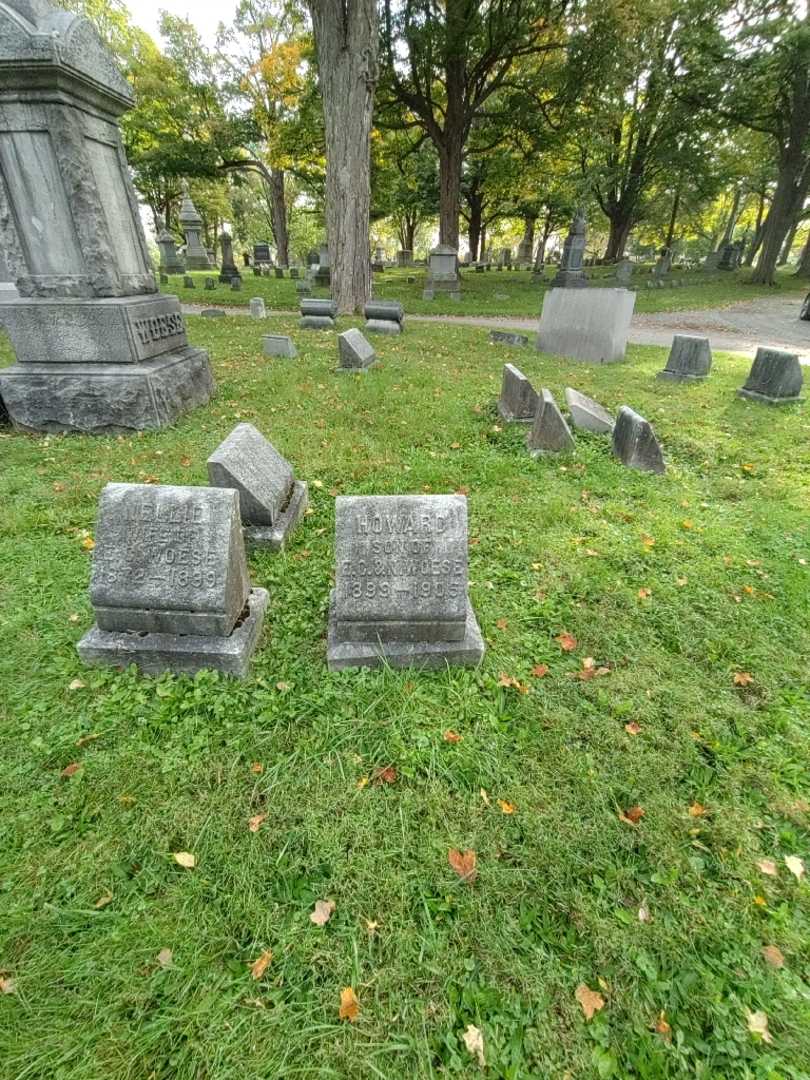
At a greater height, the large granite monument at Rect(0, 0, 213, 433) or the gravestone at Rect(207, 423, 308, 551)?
the large granite monument at Rect(0, 0, 213, 433)

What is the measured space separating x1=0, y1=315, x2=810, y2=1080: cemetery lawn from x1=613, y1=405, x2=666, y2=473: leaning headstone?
4.74 feet

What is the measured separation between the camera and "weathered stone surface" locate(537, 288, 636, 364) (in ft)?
31.1

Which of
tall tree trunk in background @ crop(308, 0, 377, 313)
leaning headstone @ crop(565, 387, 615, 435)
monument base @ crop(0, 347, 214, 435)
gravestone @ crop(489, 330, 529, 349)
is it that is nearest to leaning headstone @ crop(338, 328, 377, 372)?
monument base @ crop(0, 347, 214, 435)

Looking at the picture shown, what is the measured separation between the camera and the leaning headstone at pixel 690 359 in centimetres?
853

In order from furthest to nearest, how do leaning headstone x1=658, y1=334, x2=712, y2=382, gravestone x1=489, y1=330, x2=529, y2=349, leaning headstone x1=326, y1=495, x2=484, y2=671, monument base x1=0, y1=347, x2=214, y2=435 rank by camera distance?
gravestone x1=489, y1=330, x2=529, y2=349 → leaning headstone x1=658, y1=334, x2=712, y2=382 → monument base x1=0, y1=347, x2=214, y2=435 → leaning headstone x1=326, y1=495, x2=484, y2=671

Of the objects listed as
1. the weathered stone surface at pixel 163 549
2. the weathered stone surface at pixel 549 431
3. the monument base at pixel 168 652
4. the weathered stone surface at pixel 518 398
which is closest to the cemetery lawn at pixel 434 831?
the monument base at pixel 168 652

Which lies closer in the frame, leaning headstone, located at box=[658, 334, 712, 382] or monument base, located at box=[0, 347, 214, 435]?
monument base, located at box=[0, 347, 214, 435]

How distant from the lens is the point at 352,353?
8336 mm

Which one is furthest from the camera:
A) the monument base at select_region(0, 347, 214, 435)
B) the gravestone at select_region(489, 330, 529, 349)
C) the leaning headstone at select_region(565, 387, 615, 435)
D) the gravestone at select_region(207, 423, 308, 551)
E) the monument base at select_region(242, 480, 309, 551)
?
the gravestone at select_region(489, 330, 529, 349)

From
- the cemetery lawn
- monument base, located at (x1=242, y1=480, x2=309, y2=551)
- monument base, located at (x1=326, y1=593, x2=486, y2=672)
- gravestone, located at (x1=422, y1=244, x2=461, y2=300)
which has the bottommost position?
the cemetery lawn

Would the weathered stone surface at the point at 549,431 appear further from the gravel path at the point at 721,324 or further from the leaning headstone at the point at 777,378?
the gravel path at the point at 721,324

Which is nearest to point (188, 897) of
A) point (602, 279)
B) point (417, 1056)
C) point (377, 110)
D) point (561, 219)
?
point (417, 1056)

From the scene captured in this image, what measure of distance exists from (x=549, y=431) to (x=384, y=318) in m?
7.91

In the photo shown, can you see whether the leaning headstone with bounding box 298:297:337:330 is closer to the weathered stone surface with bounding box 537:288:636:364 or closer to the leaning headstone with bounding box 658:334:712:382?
the weathered stone surface with bounding box 537:288:636:364
